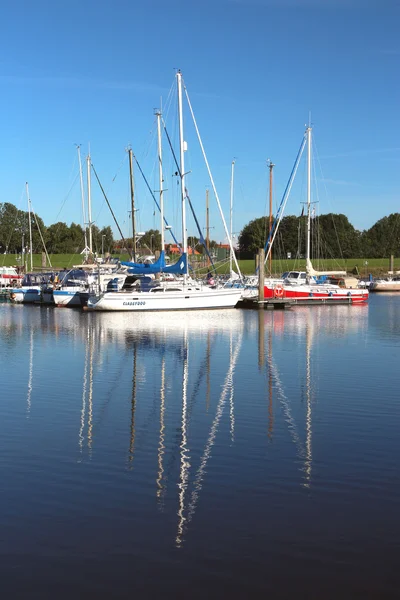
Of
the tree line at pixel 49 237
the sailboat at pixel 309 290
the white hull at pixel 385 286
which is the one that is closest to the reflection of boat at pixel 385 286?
the white hull at pixel 385 286

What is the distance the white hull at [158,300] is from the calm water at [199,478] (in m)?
26.0

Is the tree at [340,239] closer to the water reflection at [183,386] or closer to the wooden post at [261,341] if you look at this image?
the wooden post at [261,341]

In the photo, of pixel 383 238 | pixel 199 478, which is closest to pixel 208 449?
pixel 199 478

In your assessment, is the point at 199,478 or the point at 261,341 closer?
the point at 199,478

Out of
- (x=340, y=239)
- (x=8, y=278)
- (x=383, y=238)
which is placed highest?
(x=383, y=238)

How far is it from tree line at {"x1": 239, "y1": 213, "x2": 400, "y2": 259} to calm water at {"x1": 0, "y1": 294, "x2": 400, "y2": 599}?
141 metres

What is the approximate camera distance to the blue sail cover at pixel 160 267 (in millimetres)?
57438

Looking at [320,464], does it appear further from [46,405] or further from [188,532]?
[46,405]

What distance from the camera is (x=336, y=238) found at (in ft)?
569

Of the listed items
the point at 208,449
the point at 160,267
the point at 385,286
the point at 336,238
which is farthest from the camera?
the point at 336,238

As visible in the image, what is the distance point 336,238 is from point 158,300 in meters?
123

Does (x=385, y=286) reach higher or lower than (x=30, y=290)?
lower

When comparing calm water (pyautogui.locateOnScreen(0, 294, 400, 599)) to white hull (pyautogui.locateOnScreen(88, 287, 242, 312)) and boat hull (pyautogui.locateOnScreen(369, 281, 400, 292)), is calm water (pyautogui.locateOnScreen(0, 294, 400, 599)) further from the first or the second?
boat hull (pyautogui.locateOnScreen(369, 281, 400, 292))

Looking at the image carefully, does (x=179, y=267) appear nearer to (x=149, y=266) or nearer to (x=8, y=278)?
(x=149, y=266)
